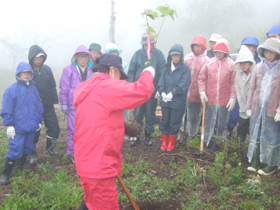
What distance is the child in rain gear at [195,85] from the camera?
13.8 ft

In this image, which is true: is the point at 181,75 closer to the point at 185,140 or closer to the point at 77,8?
the point at 185,140

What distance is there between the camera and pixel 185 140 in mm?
4539

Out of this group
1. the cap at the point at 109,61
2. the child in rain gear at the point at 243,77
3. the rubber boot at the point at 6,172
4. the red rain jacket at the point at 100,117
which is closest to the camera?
the red rain jacket at the point at 100,117

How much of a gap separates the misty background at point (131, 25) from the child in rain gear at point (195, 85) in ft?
9.38

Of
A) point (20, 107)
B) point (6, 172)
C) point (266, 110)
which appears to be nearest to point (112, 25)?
point (20, 107)

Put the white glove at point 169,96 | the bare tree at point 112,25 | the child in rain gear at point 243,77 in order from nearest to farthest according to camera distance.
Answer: the child in rain gear at point 243,77, the white glove at point 169,96, the bare tree at point 112,25

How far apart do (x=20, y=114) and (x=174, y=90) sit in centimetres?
269

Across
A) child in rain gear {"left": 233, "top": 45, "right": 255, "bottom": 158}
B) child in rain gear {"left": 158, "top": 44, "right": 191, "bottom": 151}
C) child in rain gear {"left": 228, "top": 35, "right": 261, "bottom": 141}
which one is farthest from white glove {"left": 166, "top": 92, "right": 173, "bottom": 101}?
child in rain gear {"left": 228, "top": 35, "right": 261, "bottom": 141}

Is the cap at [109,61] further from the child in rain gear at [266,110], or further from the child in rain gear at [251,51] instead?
the child in rain gear at [251,51]

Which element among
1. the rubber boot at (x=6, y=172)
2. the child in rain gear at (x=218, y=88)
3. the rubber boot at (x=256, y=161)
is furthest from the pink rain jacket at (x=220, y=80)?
the rubber boot at (x=6, y=172)

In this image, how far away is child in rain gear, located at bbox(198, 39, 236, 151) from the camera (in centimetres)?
376

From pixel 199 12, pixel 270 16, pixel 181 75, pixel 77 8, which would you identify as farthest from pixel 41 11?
pixel 181 75

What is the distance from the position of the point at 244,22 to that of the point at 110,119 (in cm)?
3624

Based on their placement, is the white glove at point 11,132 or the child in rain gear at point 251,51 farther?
the child in rain gear at point 251,51
